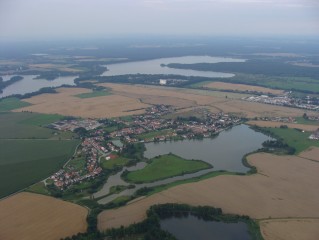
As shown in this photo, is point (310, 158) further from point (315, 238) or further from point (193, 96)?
point (193, 96)

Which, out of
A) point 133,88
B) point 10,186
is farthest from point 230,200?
point 133,88

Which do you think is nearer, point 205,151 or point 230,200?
point 230,200

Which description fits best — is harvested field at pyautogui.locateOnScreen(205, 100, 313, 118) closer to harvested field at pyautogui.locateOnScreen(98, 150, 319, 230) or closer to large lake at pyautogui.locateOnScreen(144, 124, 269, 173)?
large lake at pyautogui.locateOnScreen(144, 124, 269, 173)

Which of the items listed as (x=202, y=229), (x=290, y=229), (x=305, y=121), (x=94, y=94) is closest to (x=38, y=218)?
(x=202, y=229)

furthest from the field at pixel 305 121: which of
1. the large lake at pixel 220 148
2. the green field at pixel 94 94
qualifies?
the green field at pixel 94 94

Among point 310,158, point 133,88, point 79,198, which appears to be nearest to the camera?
point 79,198

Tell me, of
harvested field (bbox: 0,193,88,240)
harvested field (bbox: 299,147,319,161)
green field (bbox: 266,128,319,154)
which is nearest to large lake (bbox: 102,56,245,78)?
green field (bbox: 266,128,319,154)
